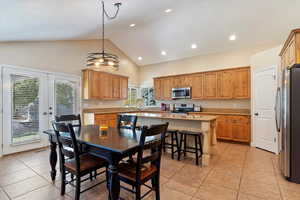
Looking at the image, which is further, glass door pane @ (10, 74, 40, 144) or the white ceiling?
glass door pane @ (10, 74, 40, 144)

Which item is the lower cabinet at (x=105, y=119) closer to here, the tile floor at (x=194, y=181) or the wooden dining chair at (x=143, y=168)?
the tile floor at (x=194, y=181)

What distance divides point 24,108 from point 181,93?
4.91 m

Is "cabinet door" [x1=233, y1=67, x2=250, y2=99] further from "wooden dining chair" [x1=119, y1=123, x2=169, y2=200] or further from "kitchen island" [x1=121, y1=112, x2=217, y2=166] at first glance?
"wooden dining chair" [x1=119, y1=123, x2=169, y2=200]

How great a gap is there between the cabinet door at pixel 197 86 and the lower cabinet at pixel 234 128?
3.71 ft

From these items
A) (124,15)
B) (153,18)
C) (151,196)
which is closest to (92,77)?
(124,15)

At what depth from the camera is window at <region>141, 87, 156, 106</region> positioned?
7672mm

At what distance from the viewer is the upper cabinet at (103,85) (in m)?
5.45

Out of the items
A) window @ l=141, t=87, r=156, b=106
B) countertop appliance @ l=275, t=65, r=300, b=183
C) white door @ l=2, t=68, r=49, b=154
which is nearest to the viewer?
countertop appliance @ l=275, t=65, r=300, b=183

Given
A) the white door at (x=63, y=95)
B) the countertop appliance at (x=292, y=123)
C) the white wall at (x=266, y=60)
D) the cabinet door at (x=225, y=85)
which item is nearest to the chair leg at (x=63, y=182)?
the white door at (x=63, y=95)

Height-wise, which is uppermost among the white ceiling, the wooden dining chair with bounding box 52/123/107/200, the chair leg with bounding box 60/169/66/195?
the white ceiling

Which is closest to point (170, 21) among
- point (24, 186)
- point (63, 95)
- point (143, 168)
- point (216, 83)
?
point (216, 83)

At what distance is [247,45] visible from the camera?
204 inches

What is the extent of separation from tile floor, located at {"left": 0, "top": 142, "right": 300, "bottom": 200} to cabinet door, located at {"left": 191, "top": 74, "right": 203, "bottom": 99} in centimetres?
258

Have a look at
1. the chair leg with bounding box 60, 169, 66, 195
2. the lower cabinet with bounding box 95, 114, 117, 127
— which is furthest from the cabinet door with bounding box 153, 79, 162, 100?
the chair leg with bounding box 60, 169, 66, 195
